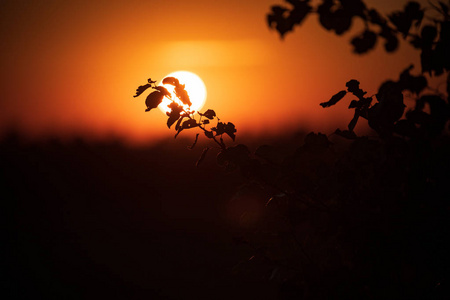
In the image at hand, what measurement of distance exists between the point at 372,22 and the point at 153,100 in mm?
891

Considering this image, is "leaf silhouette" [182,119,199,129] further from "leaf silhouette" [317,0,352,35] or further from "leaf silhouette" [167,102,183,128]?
"leaf silhouette" [317,0,352,35]

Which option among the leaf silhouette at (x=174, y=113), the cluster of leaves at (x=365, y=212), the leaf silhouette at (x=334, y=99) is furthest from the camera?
the leaf silhouette at (x=174, y=113)

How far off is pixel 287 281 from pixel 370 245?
0.37m

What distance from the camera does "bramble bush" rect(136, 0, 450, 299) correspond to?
1455 mm

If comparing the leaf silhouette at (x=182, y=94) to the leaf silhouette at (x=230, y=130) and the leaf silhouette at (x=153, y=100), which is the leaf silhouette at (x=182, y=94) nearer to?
the leaf silhouette at (x=153, y=100)

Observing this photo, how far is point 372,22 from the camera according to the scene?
1.46 meters

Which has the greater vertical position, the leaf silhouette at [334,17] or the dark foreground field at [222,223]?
the leaf silhouette at [334,17]

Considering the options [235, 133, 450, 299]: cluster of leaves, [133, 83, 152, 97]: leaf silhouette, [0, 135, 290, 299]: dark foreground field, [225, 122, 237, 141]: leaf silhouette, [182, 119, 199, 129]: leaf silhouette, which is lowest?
[0, 135, 290, 299]: dark foreground field

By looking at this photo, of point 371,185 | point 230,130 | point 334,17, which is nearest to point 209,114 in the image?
point 230,130

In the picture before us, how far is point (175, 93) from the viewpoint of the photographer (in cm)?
209

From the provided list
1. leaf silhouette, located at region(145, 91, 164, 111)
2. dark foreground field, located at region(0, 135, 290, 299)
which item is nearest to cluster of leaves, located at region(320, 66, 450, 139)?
leaf silhouette, located at region(145, 91, 164, 111)

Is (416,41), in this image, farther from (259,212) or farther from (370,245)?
(259,212)

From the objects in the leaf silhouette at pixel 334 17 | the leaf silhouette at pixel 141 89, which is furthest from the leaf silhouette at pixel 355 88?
the leaf silhouette at pixel 141 89

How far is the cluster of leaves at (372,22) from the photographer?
1.41 m
